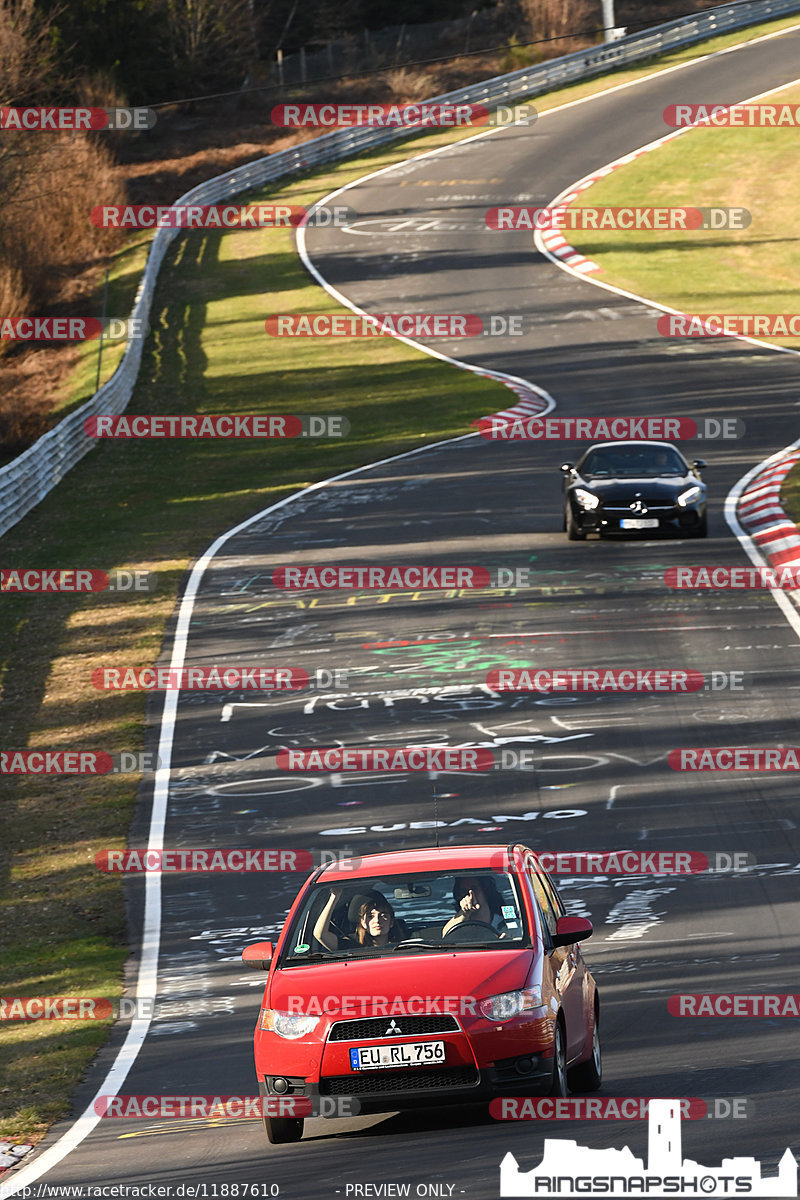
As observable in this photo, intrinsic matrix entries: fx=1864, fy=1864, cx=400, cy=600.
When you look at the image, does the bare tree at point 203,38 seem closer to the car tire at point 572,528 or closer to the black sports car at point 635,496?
the black sports car at point 635,496

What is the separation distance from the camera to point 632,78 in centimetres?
7025

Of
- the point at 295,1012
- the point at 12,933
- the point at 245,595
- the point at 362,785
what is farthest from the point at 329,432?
the point at 295,1012

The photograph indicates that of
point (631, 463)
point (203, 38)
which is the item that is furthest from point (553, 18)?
point (631, 463)

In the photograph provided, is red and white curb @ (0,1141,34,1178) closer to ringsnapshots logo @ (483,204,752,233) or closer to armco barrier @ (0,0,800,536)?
armco barrier @ (0,0,800,536)

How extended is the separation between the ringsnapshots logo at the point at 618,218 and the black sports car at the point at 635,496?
27.8 metres

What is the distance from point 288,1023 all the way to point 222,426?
101 feet

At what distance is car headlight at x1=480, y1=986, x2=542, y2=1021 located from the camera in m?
8.71

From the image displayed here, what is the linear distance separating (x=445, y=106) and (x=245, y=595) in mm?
47836

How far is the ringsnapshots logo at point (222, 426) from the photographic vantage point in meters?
37.8

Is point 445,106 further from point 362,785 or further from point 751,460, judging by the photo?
point 362,785

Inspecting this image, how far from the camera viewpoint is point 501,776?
17344mm

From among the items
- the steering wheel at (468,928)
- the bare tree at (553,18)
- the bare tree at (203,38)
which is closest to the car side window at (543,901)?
the steering wheel at (468,928)

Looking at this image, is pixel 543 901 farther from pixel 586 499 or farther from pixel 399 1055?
pixel 586 499
